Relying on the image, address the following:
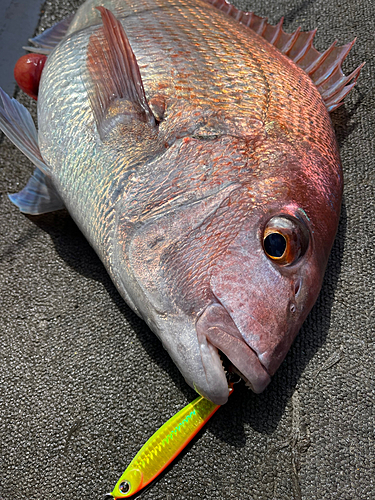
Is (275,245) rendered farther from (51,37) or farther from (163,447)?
(51,37)

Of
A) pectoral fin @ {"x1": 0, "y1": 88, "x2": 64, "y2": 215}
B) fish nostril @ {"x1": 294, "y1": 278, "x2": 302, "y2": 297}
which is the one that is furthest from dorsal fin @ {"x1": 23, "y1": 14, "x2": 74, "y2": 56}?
fish nostril @ {"x1": 294, "y1": 278, "x2": 302, "y2": 297}

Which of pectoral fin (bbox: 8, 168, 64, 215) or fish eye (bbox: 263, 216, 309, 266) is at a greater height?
→ fish eye (bbox: 263, 216, 309, 266)

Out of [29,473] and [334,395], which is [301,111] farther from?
[29,473]

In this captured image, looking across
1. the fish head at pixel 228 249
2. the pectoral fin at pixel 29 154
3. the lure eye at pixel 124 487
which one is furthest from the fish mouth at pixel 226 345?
the pectoral fin at pixel 29 154

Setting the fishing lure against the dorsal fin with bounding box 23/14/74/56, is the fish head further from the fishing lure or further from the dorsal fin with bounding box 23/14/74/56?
the dorsal fin with bounding box 23/14/74/56

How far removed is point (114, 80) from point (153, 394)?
965 mm

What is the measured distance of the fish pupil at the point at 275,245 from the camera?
37.1 inches

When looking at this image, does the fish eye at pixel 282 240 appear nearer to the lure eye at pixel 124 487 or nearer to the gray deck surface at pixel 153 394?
the gray deck surface at pixel 153 394

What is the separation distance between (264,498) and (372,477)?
1.03 feet

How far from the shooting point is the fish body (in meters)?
0.91

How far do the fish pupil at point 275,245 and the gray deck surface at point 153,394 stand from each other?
46 centimetres

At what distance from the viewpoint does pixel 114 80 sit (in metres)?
1.12

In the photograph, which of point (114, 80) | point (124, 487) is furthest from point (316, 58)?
point (124, 487)

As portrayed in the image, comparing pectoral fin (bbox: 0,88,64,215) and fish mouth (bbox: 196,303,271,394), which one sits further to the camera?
pectoral fin (bbox: 0,88,64,215)
